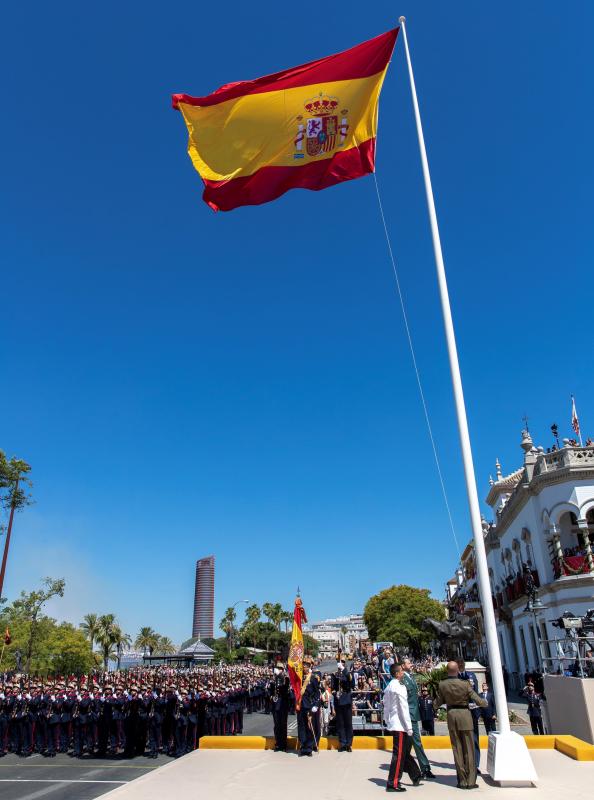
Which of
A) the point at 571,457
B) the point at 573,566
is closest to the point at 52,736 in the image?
the point at 573,566

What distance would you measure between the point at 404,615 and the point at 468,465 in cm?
7350

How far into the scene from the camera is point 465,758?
7211 millimetres

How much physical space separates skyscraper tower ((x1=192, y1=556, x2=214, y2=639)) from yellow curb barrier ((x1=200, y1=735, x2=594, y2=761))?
171688 mm

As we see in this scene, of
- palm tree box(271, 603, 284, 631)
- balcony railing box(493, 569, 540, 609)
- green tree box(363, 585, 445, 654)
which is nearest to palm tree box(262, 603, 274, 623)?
palm tree box(271, 603, 284, 631)

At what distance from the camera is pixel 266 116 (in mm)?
11039

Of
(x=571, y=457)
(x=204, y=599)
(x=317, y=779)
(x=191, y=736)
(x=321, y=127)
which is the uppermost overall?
(x=204, y=599)

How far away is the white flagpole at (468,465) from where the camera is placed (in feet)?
25.5

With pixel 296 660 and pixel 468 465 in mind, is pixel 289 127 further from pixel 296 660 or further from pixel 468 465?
pixel 296 660

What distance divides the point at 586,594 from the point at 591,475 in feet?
16.9

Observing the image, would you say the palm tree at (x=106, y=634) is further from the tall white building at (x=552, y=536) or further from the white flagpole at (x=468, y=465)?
the white flagpole at (x=468, y=465)

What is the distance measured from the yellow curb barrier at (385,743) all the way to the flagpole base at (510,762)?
189 cm

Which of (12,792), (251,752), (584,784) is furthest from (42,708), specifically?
(584,784)

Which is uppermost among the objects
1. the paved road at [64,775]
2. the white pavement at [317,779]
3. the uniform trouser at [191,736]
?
the white pavement at [317,779]

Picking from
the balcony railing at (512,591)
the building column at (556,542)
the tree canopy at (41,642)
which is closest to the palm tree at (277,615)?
the tree canopy at (41,642)
